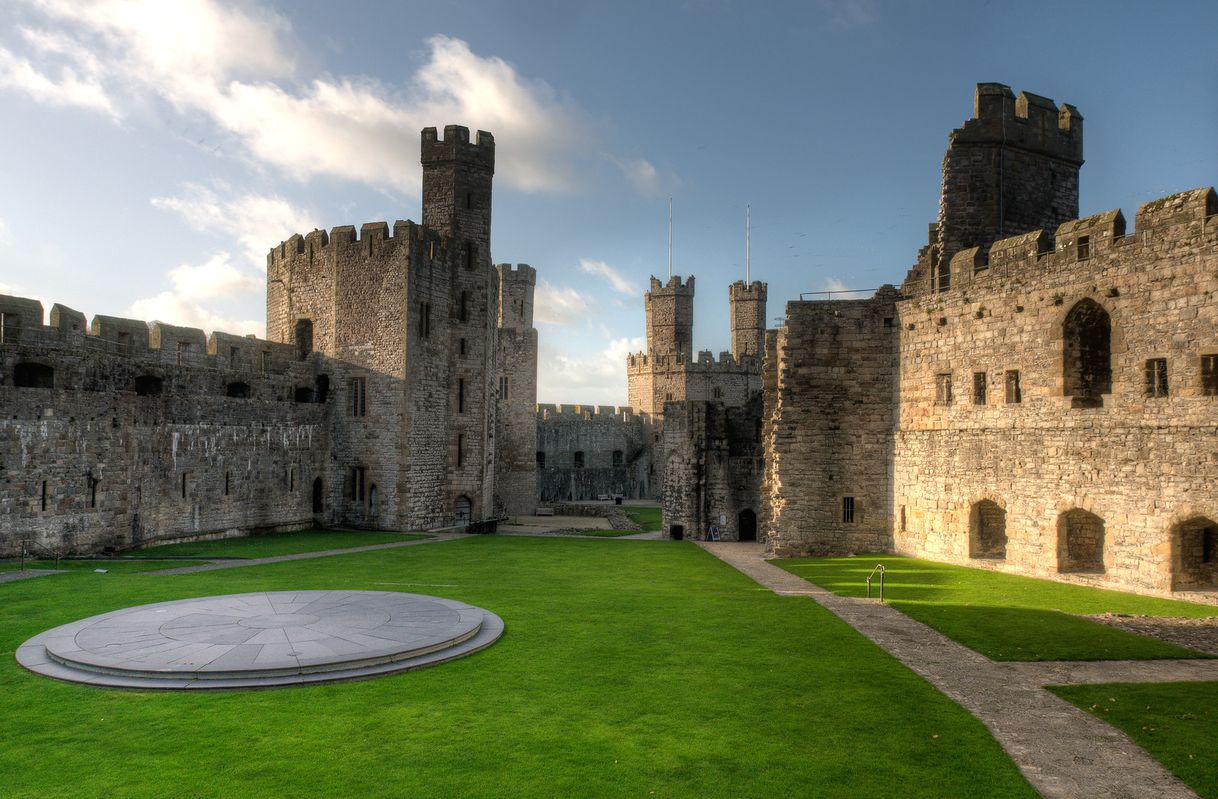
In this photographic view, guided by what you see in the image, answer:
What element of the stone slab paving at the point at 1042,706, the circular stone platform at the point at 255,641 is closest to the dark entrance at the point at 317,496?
the circular stone platform at the point at 255,641

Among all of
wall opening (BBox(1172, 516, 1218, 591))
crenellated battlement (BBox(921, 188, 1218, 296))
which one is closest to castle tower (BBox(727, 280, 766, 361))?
crenellated battlement (BBox(921, 188, 1218, 296))

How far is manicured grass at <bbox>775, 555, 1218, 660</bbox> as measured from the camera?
1299cm

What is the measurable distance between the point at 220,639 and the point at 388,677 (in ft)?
9.90

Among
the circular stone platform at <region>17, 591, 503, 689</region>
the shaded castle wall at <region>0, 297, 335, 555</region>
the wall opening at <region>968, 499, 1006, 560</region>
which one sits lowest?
the circular stone platform at <region>17, 591, 503, 689</region>

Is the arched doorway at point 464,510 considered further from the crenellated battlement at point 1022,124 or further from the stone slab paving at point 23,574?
the crenellated battlement at point 1022,124

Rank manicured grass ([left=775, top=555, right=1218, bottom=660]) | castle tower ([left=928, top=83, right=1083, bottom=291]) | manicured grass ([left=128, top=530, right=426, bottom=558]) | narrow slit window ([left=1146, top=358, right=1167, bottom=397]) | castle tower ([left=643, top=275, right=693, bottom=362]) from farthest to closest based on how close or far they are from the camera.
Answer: castle tower ([left=643, top=275, right=693, bottom=362])
castle tower ([left=928, top=83, right=1083, bottom=291])
manicured grass ([left=128, top=530, right=426, bottom=558])
narrow slit window ([left=1146, top=358, right=1167, bottom=397])
manicured grass ([left=775, top=555, right=1218, bottom=660])

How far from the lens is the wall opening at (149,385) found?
26.0 meters

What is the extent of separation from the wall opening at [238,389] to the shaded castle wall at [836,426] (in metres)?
18.9

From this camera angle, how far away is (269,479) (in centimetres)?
3031

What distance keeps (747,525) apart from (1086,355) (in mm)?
15238

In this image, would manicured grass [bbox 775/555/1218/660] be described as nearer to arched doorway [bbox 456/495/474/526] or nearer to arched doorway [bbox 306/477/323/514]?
arched doorway [bbox 456/495/474/526]

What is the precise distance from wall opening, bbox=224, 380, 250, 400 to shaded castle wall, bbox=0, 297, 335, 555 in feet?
0.16

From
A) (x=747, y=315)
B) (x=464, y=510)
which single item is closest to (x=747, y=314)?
(x=747, y=315)

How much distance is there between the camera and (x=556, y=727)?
9.16 meters
